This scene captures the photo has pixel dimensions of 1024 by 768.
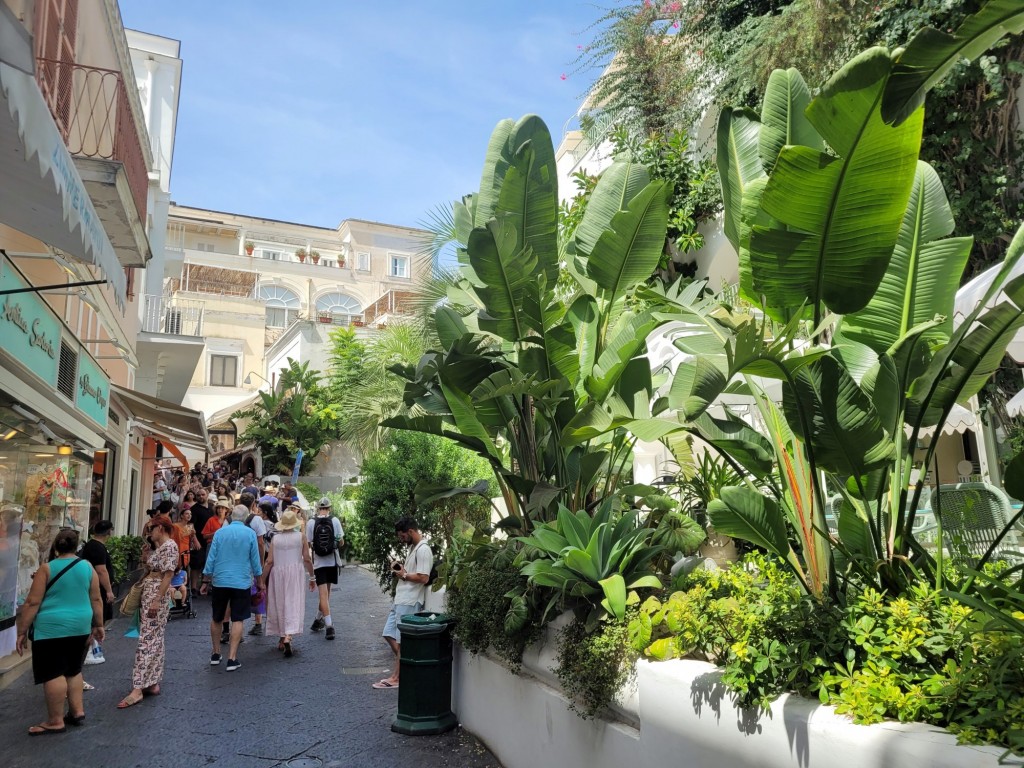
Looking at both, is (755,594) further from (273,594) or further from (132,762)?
(273,594)

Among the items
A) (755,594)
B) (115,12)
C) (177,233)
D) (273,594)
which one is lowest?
(273,594)

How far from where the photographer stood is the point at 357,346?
36125 mm

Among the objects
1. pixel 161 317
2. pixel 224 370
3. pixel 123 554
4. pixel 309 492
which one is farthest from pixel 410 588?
pixel 224 370

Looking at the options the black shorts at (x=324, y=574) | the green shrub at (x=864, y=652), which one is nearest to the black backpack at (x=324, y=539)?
the black shorts at (x=324, y=574)

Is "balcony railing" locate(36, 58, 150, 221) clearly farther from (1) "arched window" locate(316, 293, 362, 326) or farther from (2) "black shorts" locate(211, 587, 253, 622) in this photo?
(1) "arched window" locate(316, 293, 362, 326)

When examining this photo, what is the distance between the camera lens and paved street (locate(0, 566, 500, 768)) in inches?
236

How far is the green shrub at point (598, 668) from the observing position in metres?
4.62

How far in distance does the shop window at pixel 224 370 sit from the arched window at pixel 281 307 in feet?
27.3

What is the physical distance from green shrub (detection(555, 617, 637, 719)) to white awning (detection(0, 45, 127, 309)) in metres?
4.12

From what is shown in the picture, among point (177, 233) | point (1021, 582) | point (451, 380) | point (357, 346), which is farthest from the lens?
point (177, 233)

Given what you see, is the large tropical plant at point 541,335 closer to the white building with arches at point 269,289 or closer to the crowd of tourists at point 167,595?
the crowd of tourists at point 167,595

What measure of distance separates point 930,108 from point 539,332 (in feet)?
27.6

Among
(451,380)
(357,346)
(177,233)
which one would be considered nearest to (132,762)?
(451,380)

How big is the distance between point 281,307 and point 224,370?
9548 mm
